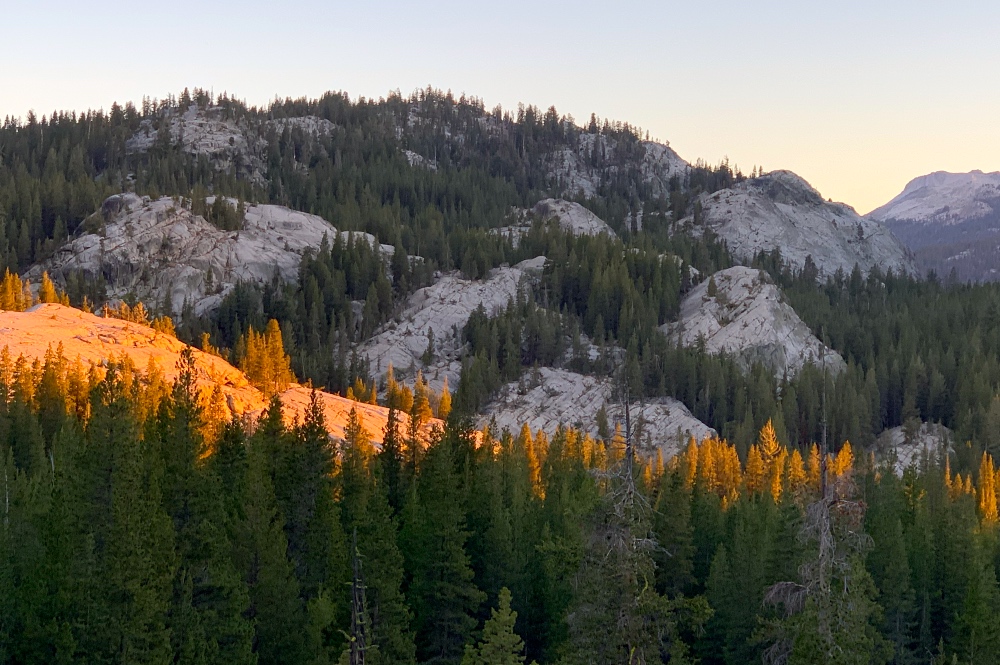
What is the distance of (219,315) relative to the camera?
19975 centimetres

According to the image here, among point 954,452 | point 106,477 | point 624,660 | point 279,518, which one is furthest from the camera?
point 954,452

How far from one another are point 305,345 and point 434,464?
412 feet

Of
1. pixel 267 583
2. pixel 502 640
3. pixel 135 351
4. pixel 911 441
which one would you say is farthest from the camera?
pixel 911 441

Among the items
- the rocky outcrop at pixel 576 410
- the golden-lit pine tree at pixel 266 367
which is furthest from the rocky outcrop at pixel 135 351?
the rocky outcrop at pixel 576 410

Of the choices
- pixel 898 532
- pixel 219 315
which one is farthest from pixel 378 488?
pixel 219 315

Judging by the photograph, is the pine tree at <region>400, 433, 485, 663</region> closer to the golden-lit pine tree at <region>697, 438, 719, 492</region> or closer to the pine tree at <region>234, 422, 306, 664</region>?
the pine tree at <region>234, 422, 306, 664</region>

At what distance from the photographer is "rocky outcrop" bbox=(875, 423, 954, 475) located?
167875mm

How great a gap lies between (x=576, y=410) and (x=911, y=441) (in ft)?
188

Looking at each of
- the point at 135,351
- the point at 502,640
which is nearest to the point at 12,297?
the point at 135,351

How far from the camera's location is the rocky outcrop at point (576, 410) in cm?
16925

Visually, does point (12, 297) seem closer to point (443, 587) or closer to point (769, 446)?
point (769, 446)

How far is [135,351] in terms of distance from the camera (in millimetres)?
124875

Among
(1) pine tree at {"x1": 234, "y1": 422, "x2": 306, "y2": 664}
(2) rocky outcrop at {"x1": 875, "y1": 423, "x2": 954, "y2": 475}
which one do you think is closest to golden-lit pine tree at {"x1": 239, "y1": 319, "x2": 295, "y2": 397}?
(1) pine tree at {"x1": 234, "y1": 422, "x2": 306, "y2": 664}

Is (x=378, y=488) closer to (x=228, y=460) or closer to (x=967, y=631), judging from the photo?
(x=228, y=460)
